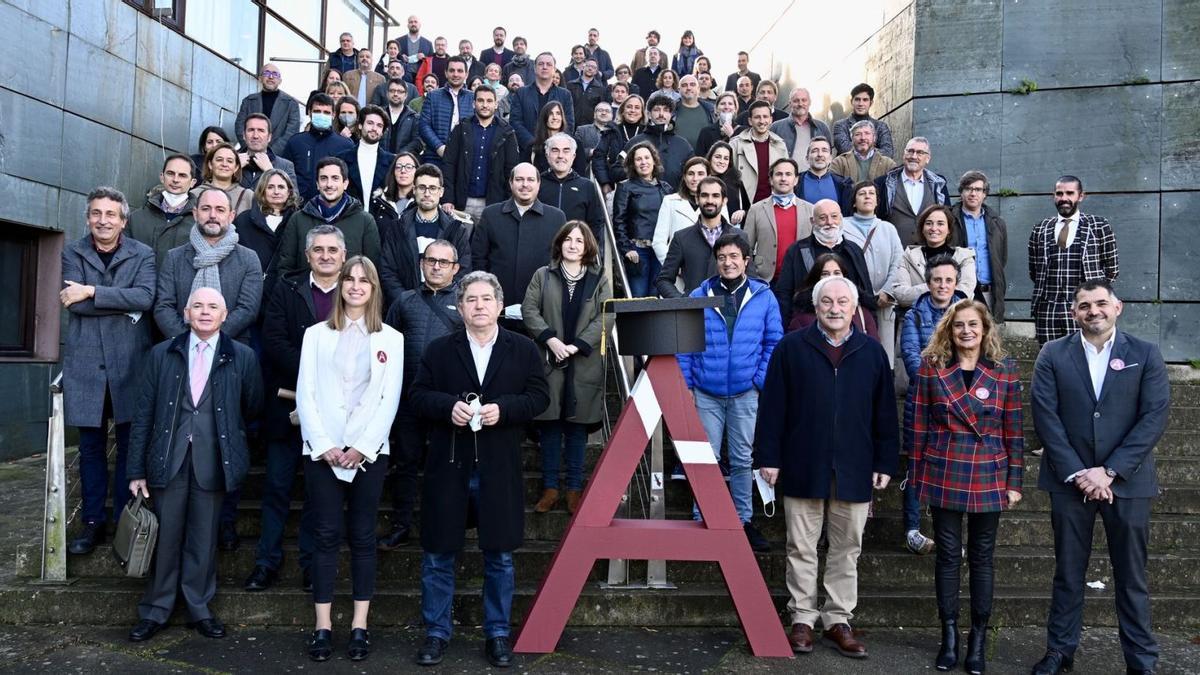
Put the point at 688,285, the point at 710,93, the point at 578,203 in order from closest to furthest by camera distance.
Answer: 1. the point at 688,285
2. the point at 578,203
3. the point at 710,93

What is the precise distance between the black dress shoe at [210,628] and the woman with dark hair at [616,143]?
221 inches

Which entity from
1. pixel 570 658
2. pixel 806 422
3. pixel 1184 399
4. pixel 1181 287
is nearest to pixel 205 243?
pixel 570 658

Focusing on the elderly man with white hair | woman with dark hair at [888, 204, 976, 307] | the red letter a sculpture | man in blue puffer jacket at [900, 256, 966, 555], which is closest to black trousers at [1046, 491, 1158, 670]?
Result: the elderly man with white hair

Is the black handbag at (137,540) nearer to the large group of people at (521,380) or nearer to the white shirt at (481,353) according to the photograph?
the large group of people at (521,380)

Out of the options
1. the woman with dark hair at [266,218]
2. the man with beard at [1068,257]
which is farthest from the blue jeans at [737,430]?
the man with beard at [1068,257]

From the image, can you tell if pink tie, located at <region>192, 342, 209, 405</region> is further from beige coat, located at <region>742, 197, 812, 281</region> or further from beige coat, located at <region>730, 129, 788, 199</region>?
beige coat, located at <region>730, 129, 788, 199</region>

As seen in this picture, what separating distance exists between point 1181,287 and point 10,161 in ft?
35.0

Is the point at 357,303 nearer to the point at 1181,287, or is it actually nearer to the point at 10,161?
the point at 10,161

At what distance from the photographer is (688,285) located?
6.95 meters

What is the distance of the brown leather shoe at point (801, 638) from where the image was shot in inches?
189

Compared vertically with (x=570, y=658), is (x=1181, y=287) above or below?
above

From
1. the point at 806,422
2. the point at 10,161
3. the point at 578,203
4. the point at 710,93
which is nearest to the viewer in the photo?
the point at 806,422

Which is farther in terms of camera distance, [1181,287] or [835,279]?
[1181,287]

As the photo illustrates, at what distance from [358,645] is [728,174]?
5.45 m
